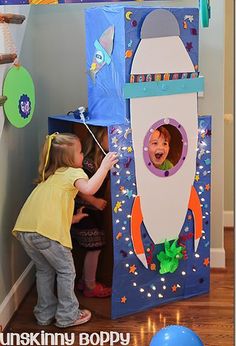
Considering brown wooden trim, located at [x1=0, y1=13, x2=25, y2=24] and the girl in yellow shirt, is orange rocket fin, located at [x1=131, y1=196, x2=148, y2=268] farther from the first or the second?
brown wooden trim, located at [x1=0, y1=13, x2=25, y2=24]

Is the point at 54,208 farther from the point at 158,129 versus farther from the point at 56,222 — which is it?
the point at 158,129

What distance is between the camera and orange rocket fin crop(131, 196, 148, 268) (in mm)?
2584

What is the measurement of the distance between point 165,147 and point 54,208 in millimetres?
559

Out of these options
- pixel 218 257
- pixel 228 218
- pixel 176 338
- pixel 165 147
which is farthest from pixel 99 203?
pixel 228 218

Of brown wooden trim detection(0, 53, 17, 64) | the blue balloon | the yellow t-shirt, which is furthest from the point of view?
the yellow t-shirt

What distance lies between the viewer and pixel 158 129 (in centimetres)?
268

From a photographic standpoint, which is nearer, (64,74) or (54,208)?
(54,208)

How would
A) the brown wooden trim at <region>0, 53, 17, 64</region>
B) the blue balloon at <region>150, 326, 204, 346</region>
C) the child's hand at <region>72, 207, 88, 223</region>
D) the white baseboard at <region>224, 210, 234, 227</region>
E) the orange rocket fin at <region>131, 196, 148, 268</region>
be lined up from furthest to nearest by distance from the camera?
1. the white baseboard at <region>224, 210, 234, 227</region>
2. the child's hand at <region>72, 207, 88, 223</region>
3. the orange rocket fin at <region>131, 196, 148, 268</region>
4. the brown wooden trim at <region>0, 53, 17, 64</region>
5. the blue balloon at <region>150, 326, 204, 346</region>

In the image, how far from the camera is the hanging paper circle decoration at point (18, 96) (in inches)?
95.6

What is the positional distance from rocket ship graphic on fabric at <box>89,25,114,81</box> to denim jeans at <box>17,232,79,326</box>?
740 mm

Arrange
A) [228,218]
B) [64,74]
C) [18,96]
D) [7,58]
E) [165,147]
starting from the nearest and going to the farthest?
[7,58] → [18,96] → [165,147] → [64,74] → [228,218]

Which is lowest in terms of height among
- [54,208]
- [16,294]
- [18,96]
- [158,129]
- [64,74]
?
[16,294]

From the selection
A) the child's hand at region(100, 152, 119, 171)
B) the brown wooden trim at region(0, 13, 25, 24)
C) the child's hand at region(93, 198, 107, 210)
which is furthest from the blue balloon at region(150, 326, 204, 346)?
the brown wooden trim at region(0, 13, 25, 24)

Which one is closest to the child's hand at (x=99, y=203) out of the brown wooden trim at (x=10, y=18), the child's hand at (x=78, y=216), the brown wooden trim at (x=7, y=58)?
the child's hand at (x=78, y=216)
